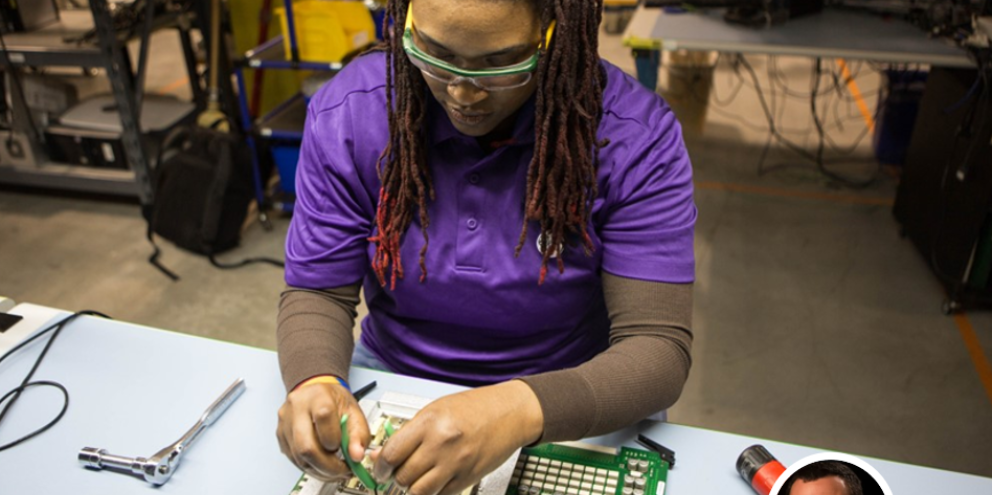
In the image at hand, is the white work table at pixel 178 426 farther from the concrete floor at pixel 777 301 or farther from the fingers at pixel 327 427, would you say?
the concrete floor at pixel 777 301

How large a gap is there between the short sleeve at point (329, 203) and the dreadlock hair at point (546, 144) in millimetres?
38

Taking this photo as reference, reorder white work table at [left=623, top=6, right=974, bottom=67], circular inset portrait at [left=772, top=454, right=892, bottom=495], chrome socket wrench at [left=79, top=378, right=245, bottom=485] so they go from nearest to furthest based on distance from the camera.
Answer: circular inset portrait at [left=772, top=454, right=892, bottom=495]
chrome socket wrench at [left=79, top=378, right=245, bottom=485]
white work table at [left=623, top=6, right=974, bottom=67]

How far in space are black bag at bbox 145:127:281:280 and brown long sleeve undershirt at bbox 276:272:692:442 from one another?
1880 millimetres

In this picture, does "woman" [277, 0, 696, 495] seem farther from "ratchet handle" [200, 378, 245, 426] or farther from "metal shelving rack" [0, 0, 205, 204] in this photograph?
"metal shelving rack" [0, 0, 205, 204]

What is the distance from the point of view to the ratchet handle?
102cm

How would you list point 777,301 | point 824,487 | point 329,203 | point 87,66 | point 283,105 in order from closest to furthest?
point 824,487 < point 329,203 < point 777,301 < point 87,66 < point 283,105

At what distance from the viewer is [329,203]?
109 cm

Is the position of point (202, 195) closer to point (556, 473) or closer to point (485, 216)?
point (485, 216)

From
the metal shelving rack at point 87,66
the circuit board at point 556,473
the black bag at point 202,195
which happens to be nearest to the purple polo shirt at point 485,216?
the circuit board at point 556,473

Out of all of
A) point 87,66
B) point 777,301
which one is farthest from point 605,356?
point 87,66

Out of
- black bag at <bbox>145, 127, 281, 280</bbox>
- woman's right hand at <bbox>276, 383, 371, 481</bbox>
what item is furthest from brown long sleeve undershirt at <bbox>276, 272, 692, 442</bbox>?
black bag at <bbox>145, 127, 281, 280</bbox>

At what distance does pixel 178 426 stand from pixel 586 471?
0.55 metres

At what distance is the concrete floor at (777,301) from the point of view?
84.4 inches

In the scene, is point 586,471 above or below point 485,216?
below
